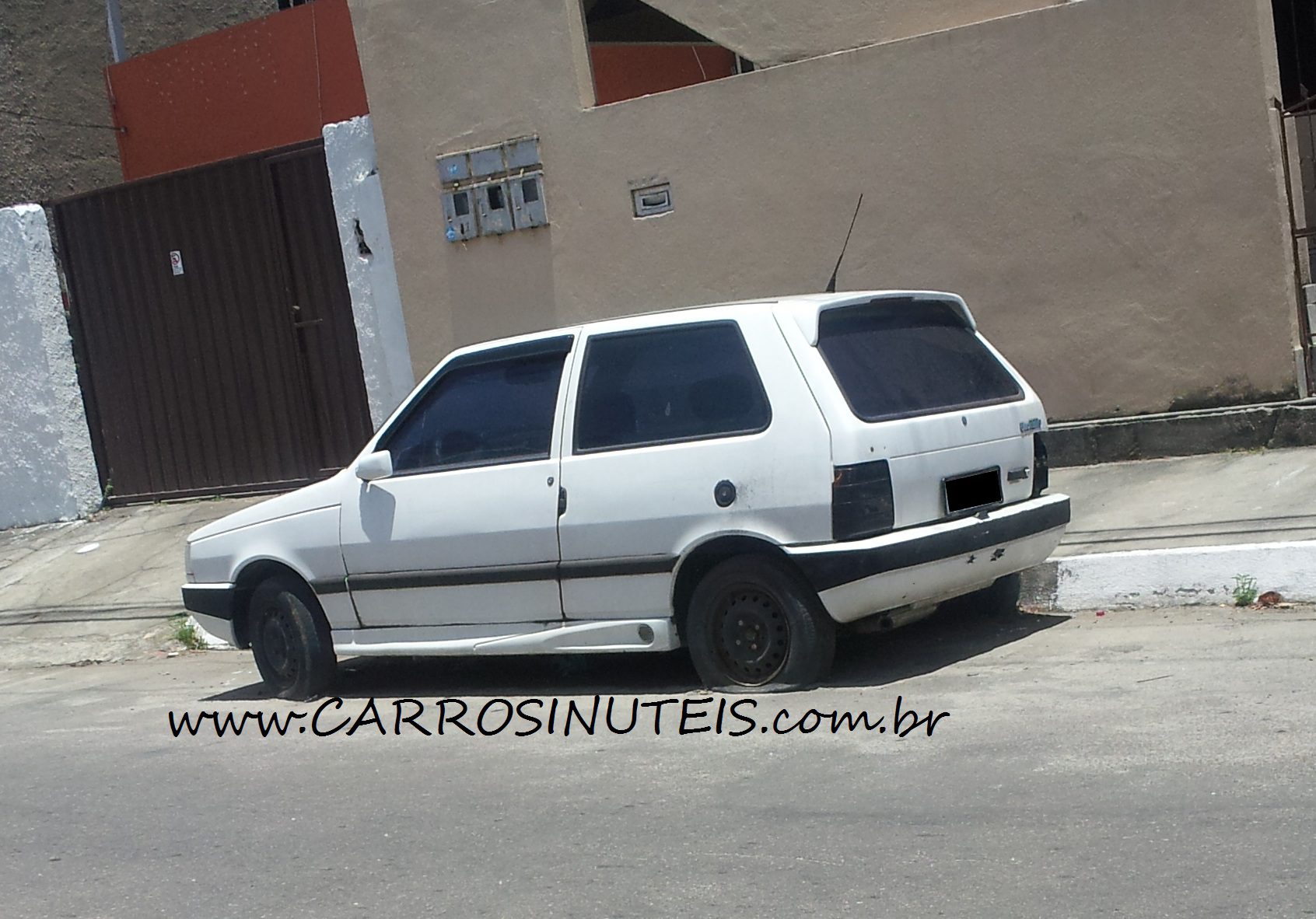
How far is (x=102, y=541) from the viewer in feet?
42.1

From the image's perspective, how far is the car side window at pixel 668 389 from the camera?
21.1ft

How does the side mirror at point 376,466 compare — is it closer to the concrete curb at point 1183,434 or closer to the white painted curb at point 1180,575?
the white painted curb at point 1180,575

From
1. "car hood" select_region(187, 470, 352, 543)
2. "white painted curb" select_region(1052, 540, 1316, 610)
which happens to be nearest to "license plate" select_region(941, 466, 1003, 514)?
"white painted curb" select_region(1052, 540, 1316, 610)

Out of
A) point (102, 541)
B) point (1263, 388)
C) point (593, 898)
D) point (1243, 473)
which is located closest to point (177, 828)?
point (593, 898)

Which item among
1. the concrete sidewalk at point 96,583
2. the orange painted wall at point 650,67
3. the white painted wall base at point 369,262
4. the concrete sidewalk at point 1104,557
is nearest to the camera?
the concrete sidewalk at point 1104,557

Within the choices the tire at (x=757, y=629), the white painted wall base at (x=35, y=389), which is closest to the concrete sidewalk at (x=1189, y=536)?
the tire at (x=757, y=629)

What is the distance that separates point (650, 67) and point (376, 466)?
9.79m

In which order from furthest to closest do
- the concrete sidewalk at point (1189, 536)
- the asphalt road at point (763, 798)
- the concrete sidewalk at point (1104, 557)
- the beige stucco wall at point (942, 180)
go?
1. the beige stucco wall at point (942, 180)
2. the concrete sidewalk at point (1104, 557)
3. the concrete sidewalk at point (1189, 536)
4. the asphalt road at point (763, 798)

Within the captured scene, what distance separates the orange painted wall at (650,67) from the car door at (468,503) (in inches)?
335

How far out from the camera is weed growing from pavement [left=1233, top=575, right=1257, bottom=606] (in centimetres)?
720

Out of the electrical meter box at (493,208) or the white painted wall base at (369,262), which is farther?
the white painted wall base at (369,262)

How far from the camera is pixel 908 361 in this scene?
6660 millimetres

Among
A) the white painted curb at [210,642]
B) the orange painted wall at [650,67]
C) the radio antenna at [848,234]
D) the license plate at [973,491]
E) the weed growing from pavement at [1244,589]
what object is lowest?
the weed growing from pavement at [1244,589]

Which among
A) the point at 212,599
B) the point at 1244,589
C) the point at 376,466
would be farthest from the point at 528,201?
the point at 1244,589
